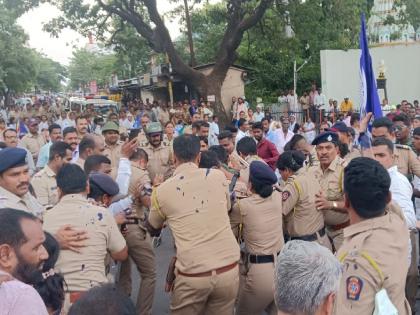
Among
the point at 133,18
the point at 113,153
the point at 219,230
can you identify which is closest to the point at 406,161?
the point at 219,230

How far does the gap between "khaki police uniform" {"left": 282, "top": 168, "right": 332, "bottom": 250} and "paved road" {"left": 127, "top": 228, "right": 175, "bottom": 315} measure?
1.84 meters

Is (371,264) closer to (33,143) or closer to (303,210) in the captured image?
(303,210)

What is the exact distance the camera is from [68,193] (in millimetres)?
3672

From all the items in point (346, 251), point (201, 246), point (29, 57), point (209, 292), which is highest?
point (29, 57)

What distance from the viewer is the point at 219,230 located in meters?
3.98

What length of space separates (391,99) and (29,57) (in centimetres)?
2486

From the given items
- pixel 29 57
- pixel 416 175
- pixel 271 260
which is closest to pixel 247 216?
pixel 271 260

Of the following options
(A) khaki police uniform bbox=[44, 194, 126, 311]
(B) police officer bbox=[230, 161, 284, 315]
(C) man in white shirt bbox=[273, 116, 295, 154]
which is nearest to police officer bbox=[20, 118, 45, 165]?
(C) man in white shirt bbox=[273, 116, 295, 154]

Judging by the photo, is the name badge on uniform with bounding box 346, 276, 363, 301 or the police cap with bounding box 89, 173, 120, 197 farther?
the police cap with bounding box 89, 173, 120, 197

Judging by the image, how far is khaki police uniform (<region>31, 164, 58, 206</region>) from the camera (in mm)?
5520

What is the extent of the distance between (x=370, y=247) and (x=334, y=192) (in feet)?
7.94

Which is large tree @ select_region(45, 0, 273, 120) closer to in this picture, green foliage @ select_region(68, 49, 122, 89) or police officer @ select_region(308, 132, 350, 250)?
police officer @ select_region(308, 132, 350, 250)

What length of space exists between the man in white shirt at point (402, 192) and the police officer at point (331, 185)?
1.31 ft

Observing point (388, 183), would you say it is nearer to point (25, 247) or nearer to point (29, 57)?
point (25, 247)
